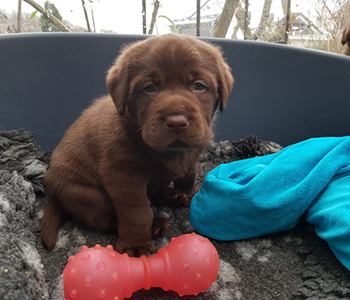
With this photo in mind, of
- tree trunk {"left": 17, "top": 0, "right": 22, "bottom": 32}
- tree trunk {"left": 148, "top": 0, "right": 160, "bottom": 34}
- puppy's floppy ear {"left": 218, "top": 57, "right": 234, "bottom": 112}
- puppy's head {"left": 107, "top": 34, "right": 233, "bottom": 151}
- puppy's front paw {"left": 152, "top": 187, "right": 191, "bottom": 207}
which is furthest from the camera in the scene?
tree trunk {"left": 148, "top": 0, "right": 160, "bottom": 34}

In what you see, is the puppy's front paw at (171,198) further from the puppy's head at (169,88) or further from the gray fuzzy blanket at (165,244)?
the puppy's head at (169,88)

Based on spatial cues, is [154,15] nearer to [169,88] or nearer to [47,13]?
[47,13]

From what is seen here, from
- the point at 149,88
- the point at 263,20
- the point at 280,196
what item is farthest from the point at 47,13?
the point at 280,196

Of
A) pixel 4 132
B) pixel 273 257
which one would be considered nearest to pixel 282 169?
pixel 273 257

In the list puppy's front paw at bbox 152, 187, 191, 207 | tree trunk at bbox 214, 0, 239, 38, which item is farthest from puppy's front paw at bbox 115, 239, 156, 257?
tree trunk at bbox 214, 0, 239, 38

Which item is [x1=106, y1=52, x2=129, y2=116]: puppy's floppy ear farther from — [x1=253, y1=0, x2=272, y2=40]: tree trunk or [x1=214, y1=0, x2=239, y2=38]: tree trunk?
[x1=253, y1=0, x2=272, y2=40]: tree trunk

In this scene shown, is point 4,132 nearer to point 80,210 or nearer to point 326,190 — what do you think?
point 80,210

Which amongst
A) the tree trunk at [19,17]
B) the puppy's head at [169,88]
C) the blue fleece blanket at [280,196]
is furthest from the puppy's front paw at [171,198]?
the tree trunk at [19,17]
